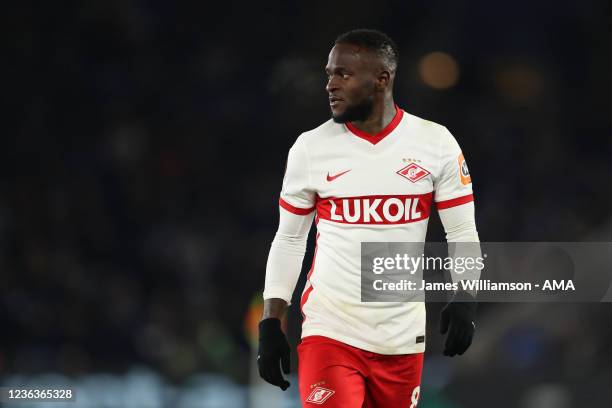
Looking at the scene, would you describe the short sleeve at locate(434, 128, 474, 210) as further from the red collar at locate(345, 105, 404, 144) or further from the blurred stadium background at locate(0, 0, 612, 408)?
the blurred stadium background at locate(0, 0, 612, 408)

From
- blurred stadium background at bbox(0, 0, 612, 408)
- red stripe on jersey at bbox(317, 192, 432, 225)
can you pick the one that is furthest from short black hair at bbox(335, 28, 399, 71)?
blurred stadium background at bbox(0, 0, 612, 408)

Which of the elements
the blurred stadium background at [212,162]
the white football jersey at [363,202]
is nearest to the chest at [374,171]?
the white football jersey at [363,202]

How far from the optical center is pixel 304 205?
3812 mm

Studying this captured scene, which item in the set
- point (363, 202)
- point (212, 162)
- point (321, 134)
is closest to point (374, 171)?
point (363, 202)

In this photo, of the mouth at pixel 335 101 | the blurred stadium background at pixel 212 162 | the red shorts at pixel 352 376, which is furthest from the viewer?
the blurred stadium background at pixel 212 162

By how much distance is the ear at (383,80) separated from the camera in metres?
3.79

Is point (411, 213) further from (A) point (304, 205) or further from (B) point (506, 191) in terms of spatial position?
(B) point (506, 191)

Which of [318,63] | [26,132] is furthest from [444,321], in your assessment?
[26,132]

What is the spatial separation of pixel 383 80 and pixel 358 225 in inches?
20.8

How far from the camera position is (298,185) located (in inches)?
149

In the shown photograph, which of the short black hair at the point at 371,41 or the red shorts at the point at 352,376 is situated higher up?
the short black hair at the point at 371,41

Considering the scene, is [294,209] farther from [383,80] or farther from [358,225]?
[383,80]

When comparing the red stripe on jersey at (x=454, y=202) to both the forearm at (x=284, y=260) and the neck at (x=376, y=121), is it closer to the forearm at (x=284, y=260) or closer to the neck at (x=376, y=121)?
the neck at (x=376, y=121)

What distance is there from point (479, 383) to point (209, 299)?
294 centimetres
